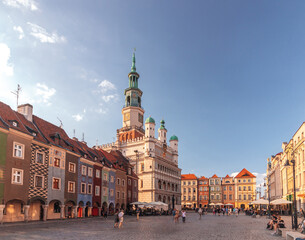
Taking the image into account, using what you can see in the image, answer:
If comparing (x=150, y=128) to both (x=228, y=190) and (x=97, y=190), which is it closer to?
(x=97, y=190)

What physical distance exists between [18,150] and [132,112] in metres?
66.6

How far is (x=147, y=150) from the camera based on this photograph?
84750mm

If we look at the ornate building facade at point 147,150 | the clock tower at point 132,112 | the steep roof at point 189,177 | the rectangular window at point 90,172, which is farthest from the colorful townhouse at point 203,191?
the rectangular window at point 90,172

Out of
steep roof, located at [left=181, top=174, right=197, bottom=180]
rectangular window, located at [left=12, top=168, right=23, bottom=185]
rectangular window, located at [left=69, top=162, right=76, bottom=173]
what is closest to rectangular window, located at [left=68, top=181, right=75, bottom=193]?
rectangular window, located at [left=69, top=162, right=76, bottom=173]

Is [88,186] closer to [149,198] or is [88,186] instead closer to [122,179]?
[122,179]

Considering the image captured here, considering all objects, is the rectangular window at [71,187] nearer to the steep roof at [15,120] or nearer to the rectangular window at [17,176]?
the steep roof at [15,120]

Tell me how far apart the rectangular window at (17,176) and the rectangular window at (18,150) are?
1430mm

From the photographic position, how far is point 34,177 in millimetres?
33875

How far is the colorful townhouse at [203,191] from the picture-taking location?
420 feet

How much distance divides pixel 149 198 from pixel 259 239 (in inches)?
2556

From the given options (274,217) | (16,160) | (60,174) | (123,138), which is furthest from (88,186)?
(123,138)

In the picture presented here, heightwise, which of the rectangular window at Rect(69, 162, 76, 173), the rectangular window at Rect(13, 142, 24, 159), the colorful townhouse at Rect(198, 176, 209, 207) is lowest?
the colorful townhouse at Rect(198, 176, 209, 207)

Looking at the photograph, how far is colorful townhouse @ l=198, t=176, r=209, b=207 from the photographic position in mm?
127900

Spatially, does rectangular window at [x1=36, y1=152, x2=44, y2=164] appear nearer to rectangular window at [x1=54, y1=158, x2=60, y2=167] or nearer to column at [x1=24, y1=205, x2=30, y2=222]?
rectangular window at [x1=54, y1=158, x2=60, y2=167]
